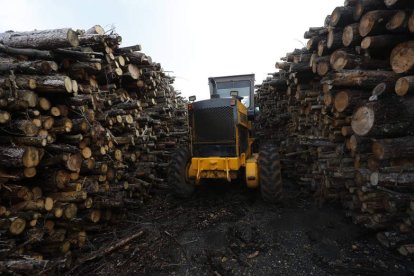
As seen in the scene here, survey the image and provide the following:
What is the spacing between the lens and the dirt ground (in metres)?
3.41

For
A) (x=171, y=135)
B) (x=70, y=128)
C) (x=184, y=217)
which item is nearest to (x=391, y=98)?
(x=184, y=217)

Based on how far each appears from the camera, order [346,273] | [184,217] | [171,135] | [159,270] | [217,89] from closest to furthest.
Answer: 1. [346,273]
2. [159,270]
3. [184,217]
4. [171,135]
5. [217,89]

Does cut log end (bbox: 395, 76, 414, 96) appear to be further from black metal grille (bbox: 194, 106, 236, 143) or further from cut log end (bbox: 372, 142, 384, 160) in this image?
black metal grille (bbox: 194, 106, 236, 143)

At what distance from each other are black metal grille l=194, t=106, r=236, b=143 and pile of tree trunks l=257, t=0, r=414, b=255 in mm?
1783

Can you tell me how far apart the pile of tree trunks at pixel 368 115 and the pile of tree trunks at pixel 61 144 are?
3.76 metres

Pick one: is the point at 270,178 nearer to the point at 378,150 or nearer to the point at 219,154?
the point at 219,154

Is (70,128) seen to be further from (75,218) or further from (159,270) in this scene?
(159,270)

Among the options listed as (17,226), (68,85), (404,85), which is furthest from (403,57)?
(17,226)

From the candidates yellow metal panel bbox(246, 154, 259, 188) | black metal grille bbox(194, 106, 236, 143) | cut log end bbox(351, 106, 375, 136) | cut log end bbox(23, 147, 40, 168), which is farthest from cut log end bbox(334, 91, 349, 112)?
cut log end bbox(23, 147, 40, 168)

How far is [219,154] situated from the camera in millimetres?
5754

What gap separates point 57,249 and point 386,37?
5.39 meters

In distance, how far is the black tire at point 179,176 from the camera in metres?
5.59

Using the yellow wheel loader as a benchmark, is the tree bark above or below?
above

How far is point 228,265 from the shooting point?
3531 mm
